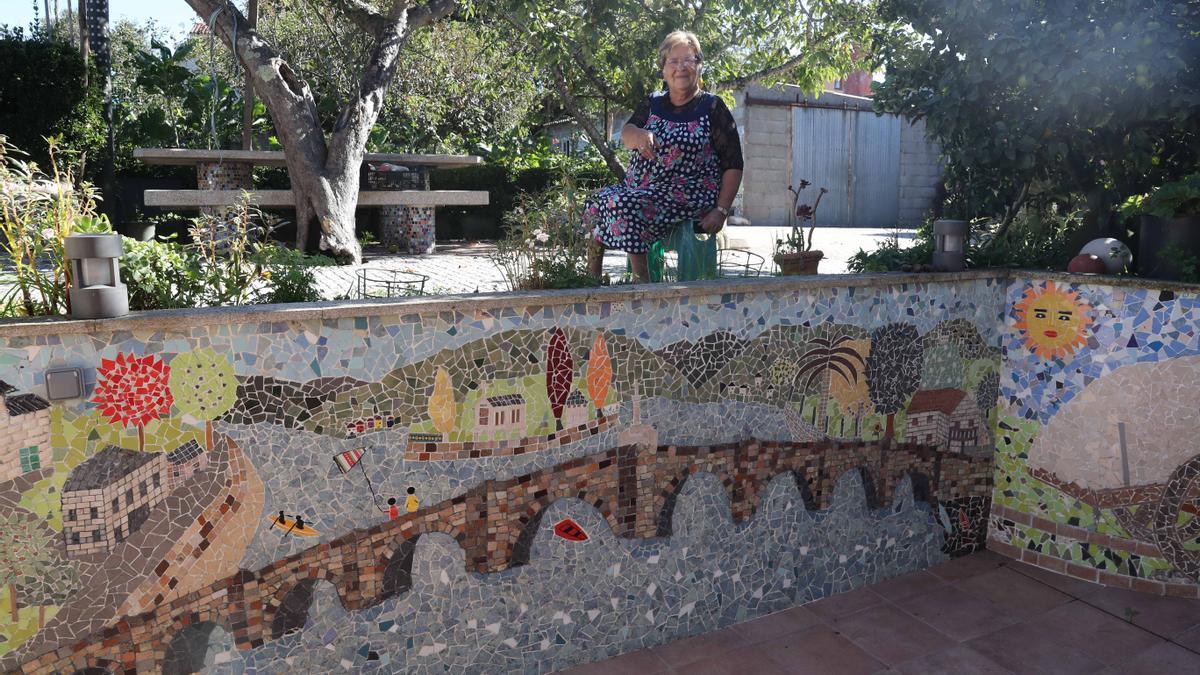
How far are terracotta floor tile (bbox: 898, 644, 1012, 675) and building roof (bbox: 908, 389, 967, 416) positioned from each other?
1.05 metres

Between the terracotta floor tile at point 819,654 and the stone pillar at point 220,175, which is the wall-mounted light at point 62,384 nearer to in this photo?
the terracotta floor tile at point 819,654

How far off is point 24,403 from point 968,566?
3932mm

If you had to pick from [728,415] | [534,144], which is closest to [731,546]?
[728,415]

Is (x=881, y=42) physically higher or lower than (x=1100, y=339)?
higher

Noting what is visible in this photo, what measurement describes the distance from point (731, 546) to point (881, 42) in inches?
116

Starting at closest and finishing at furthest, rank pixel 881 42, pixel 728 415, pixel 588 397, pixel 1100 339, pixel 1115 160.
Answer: pixel 588 397, pixel 728 415, pixel 1100 339, pixel 1115 160, pixel 881 42

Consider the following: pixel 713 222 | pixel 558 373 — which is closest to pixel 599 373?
pixel 558 373

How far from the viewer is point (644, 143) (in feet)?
13.1

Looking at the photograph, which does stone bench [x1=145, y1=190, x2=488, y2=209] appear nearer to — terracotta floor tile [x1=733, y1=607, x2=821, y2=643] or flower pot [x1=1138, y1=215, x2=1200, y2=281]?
terracotta floor tile [x1=733, y1=607, x2=821, y2=643]

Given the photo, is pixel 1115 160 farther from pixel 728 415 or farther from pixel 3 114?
pixel 3 114

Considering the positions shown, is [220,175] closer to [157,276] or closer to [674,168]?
[674,168]

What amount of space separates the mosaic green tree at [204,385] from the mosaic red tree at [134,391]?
29 mm

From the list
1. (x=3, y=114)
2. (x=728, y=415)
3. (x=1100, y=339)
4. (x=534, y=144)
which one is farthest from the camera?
(x=534, y=144)

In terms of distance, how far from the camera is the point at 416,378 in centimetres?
288
